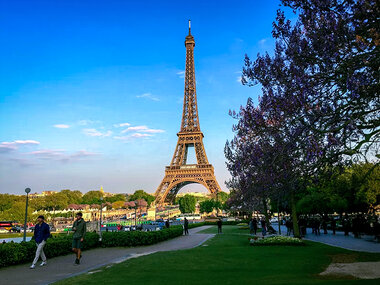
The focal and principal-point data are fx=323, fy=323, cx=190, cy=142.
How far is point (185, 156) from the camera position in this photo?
91125 mm

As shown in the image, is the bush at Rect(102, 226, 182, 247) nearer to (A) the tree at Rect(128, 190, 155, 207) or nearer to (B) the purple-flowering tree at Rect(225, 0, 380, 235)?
(B) the purple-flowering tree at Rect(225, 0, 380, 235)

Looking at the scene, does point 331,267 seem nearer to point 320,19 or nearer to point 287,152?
point 287,152

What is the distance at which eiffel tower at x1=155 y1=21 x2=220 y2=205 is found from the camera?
79.4 metres

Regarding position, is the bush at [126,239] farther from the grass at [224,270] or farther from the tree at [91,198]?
Result: the tree at [91,198]

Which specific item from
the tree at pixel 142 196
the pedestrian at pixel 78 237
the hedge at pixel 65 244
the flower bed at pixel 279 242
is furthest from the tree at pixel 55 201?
the pedestrian at pixel 78 237

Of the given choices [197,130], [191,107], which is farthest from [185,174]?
[191,107]

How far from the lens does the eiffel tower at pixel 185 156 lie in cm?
7944

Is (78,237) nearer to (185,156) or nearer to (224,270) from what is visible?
(224,270)

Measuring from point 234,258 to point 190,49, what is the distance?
82942mm

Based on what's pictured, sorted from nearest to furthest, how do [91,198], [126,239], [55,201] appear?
[126,239]
[55,201]
[91,198]

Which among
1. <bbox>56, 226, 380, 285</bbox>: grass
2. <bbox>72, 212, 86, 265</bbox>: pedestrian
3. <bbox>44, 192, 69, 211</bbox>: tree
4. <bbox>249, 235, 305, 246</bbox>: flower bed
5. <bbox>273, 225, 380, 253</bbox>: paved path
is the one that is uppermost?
<bbox>44, 192, 69, 211</bbox>: tree

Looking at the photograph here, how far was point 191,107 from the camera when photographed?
87438 mm

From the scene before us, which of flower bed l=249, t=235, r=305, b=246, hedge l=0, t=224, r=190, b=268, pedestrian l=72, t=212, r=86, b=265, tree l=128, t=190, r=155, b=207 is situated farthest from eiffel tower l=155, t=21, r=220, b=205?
tree l=128, t=190, r=155, b=207

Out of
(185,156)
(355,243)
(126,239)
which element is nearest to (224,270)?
(126,239)
